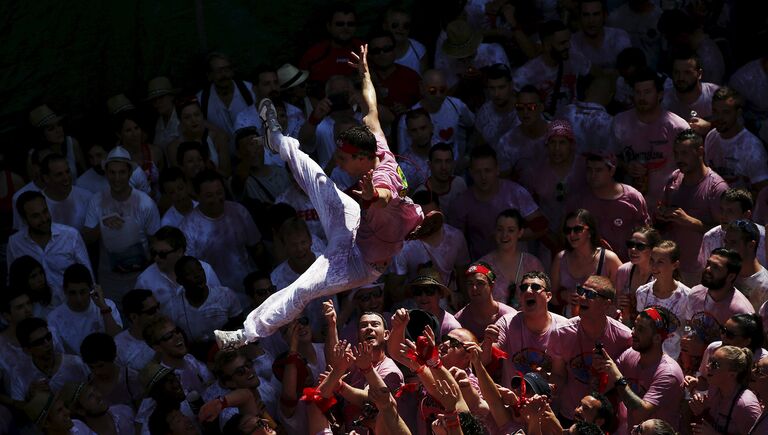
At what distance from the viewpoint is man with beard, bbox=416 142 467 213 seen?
12305mm

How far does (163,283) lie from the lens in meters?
11.8

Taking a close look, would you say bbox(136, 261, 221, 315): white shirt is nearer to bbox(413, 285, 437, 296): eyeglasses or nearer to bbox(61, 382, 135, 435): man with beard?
bbox(61, 382, 135, 435): man with beard

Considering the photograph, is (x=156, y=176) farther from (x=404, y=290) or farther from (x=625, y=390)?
(x=625, y=390)

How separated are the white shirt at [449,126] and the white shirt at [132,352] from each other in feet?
9.49

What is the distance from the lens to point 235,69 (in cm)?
1405

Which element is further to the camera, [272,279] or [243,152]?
[243,152]

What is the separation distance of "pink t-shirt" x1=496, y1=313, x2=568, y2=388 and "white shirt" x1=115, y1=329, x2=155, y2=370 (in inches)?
107

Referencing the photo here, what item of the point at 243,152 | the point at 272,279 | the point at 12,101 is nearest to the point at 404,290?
the point at 272,279

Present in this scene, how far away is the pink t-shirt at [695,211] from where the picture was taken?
38.8 feet

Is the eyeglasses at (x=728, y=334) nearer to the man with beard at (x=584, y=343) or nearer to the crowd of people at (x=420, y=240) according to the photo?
the crowd of people at (x=420, y=240)

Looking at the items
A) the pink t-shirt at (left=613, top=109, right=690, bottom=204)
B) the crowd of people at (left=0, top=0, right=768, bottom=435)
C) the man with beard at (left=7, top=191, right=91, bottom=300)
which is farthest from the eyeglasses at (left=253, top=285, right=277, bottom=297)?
the pink t-shirt at (left=613, top=109, right=690, bottom=204)

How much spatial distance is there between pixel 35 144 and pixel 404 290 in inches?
142

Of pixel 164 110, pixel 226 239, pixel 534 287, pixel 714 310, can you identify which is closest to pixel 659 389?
pixel 714 310

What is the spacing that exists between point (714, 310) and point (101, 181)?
525 cm
